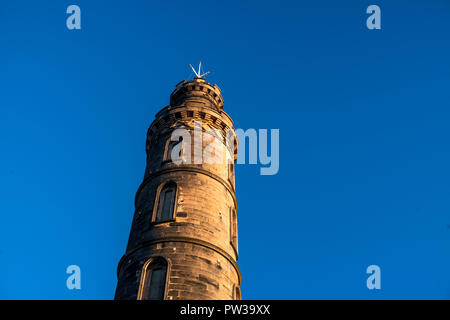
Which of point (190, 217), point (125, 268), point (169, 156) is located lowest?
point (125, 268)

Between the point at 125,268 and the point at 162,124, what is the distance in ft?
29.2

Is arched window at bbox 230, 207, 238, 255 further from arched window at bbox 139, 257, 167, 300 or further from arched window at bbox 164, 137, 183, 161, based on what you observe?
arched window at bbox 139, 257, 167, 300

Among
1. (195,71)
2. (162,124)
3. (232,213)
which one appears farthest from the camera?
(195,71)

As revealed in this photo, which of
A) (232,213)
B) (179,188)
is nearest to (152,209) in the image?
(179,188)

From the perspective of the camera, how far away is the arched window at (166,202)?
17703 mm

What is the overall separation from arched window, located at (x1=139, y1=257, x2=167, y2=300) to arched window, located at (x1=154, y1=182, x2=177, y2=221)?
2.09 meters

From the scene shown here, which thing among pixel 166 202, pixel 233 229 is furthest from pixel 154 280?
pixel 233 229

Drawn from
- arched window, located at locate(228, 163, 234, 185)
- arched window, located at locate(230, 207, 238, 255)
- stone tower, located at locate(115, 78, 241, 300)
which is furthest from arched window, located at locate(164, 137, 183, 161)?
arched window, located at locate(230, 207, 238, 255)

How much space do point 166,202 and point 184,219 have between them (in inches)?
65.8

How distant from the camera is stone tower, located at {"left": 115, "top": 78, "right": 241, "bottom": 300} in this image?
15.4 m
